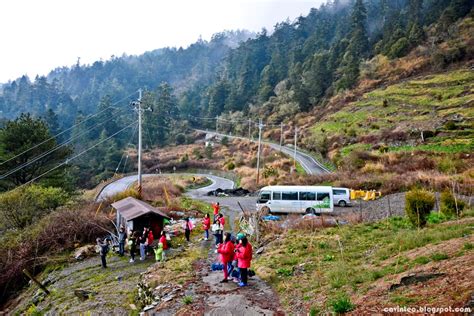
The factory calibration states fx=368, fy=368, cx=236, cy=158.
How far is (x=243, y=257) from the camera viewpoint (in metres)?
11.1

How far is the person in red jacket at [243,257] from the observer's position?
1109 cm

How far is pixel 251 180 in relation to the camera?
4469cm

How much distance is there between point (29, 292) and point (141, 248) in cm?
574

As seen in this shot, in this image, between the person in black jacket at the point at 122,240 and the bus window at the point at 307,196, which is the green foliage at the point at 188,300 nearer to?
the person in black jacket at the point at 122,240

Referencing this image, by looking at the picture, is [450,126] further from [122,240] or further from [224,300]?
[224,300]

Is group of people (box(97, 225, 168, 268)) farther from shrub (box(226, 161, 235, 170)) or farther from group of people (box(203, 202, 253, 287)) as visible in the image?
shrub (box(226, 161, 235, 170))

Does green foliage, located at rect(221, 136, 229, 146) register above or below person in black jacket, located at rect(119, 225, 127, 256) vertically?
above

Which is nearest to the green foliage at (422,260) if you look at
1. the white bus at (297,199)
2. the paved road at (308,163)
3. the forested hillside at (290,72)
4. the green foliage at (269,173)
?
the white bus at (297,199)

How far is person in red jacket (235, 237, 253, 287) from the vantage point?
11094mm

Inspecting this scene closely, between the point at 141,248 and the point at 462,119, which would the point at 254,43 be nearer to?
the point at 462,119

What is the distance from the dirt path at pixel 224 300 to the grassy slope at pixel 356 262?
406mm

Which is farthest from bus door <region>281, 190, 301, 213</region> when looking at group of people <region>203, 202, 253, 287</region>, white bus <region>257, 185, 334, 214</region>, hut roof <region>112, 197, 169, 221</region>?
group of people <region>203, 202, 253, 287</region>

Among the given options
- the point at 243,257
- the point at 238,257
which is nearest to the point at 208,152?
the point at 238,257

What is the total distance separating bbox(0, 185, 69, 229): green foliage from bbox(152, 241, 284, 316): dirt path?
17.8 meters
